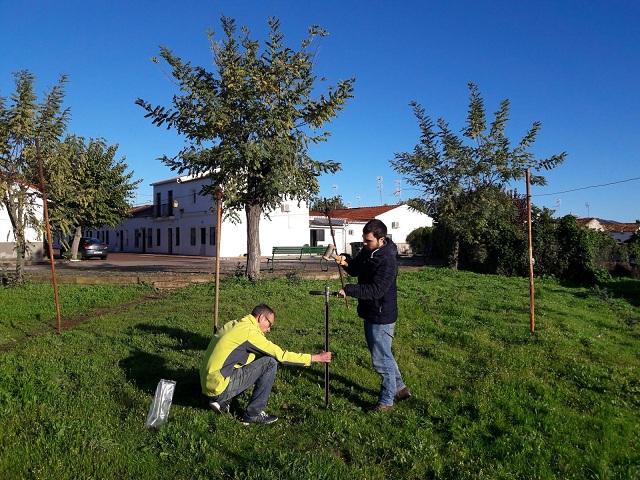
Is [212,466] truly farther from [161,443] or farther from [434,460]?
[434,460]

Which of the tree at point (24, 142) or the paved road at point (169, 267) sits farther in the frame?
the paved road at point (169, 267)

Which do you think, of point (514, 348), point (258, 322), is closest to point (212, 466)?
point (258, 322)

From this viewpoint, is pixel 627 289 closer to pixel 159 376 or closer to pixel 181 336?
pixel 181 336

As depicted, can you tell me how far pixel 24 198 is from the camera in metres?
12.6

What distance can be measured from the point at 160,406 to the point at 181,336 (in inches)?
134

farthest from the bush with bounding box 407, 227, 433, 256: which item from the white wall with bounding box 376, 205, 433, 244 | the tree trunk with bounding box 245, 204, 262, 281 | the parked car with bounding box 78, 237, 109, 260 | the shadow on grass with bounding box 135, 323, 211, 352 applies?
the shadow on grass with bounding box 135, 323, 211, 352

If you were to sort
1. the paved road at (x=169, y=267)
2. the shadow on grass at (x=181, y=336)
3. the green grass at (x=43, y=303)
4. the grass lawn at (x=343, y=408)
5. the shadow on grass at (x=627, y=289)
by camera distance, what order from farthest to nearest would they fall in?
1. the paved road at (x=169, y=267)
2. the shadow on grass at (x=627, y=289)
3. the green grass at (x=43, y=303)
4. the shadow on grass at (x=181, y=336)
5. the grass lawn at (x=343, y=408)

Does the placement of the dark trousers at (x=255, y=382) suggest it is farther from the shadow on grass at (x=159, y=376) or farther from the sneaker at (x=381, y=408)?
the sneaker at (x=381, y=408)

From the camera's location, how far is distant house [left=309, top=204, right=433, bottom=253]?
43.6 m

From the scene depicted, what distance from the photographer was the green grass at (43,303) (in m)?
9.60

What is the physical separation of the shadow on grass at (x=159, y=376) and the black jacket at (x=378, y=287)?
186cm

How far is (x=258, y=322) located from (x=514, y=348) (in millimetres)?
4154

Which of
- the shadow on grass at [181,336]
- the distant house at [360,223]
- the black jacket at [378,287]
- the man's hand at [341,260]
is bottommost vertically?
the shadow on grass at [181,336]

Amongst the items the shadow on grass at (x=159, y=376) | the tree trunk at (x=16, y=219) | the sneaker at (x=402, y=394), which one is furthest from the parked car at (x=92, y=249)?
the sneaker at (x=402, y=394)
